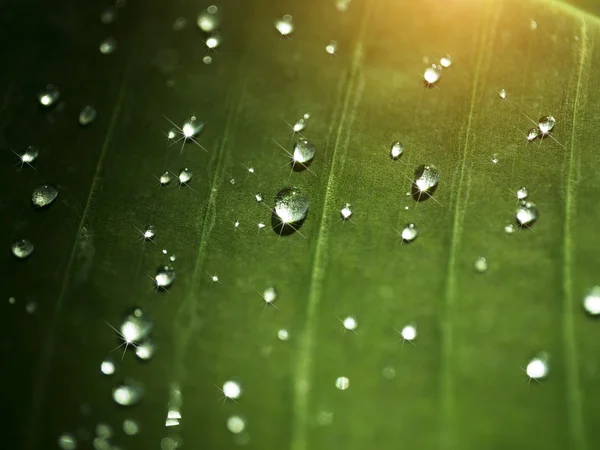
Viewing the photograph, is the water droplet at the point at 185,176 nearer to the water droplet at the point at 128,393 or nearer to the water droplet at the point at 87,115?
the water droplet at the point at 87,115

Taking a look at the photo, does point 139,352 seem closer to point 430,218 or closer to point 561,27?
point 430,218

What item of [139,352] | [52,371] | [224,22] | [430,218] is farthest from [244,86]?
[52,371]

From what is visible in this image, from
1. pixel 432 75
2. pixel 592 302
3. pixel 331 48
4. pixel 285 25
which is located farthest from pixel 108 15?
pixel 592 302

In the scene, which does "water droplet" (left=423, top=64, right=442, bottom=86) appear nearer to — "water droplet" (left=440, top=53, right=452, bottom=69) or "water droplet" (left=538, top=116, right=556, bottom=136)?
"water droplet" (left=440, top=53, right=452, bottom=69)

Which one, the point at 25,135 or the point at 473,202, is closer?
the point at 473,202

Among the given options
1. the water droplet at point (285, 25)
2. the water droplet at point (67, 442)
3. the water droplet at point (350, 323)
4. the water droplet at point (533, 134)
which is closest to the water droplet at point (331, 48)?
the water droplet at point (285, 25)

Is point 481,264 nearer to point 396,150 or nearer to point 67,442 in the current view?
point 396,150
